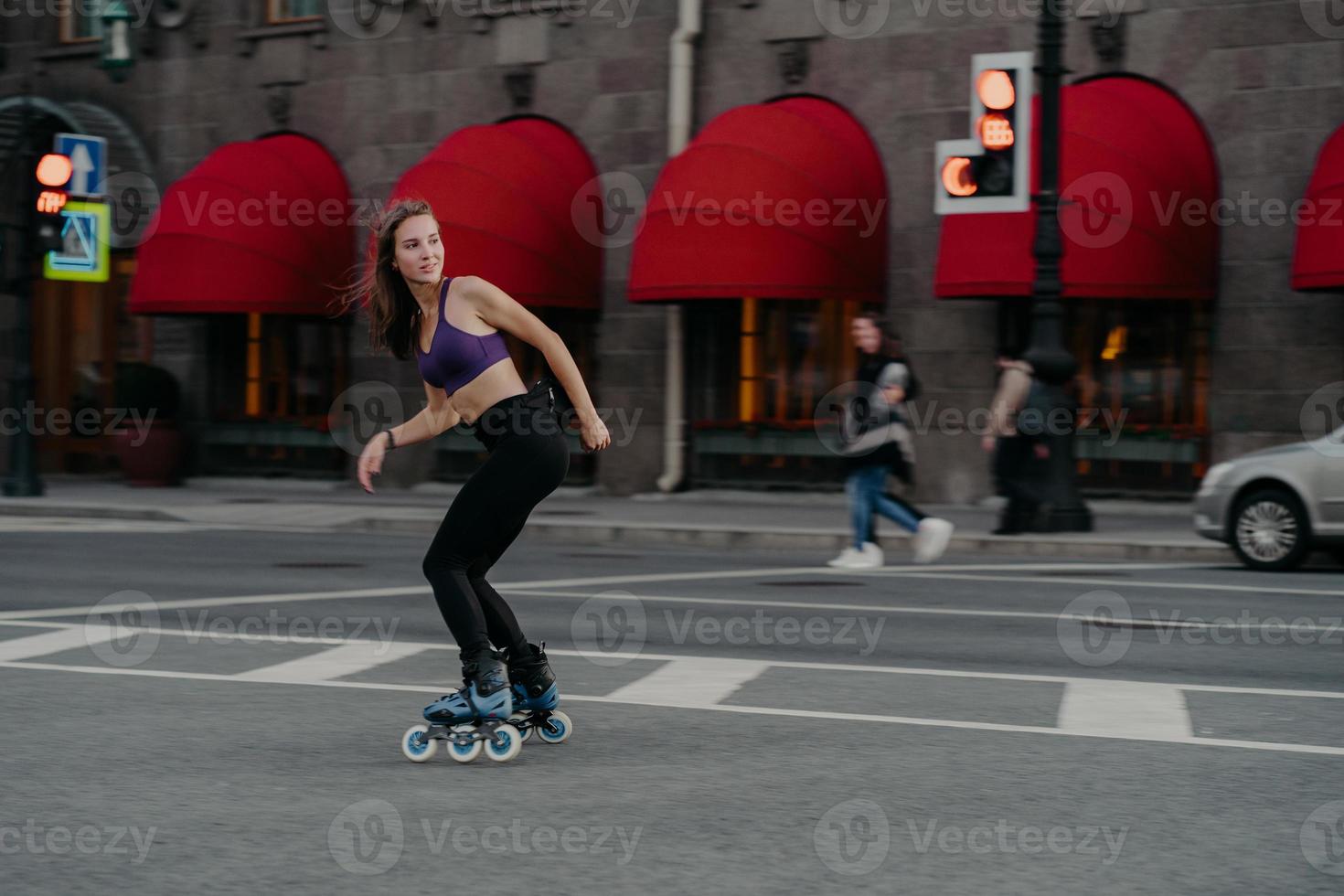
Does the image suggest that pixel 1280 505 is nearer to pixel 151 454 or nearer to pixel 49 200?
pixel 49 200

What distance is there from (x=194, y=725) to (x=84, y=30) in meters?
22.4

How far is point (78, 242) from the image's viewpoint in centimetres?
2166

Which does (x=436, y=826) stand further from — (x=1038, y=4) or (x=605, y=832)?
(x=1038, y=4)

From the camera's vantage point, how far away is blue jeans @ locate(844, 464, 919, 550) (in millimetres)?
14156

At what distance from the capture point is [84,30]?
27375 millimetres

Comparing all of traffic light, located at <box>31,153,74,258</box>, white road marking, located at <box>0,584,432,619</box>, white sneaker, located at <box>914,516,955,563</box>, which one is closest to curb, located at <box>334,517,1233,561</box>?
white sneaker, located at <box>914,516,955,563</box>

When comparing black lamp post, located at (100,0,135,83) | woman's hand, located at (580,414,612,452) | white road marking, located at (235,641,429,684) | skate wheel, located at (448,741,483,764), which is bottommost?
white road marking, located at (235,641,429,684)

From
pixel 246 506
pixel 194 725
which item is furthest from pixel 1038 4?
pixel 194 725

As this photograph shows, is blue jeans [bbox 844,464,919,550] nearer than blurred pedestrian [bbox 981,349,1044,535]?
Yes

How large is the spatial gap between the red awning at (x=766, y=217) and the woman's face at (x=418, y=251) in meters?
13.6

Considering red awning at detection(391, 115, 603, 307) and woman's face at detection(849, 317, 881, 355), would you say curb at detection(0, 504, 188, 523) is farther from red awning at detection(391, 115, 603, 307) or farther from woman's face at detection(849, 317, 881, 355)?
woman's face at detection(849, 317, 881, 355)

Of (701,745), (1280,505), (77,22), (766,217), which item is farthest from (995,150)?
(77,22)

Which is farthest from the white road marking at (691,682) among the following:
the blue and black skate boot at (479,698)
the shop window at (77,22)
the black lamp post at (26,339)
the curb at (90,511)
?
the shop window at (77,22)

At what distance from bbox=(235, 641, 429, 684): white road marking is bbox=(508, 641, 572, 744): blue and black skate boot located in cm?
200
